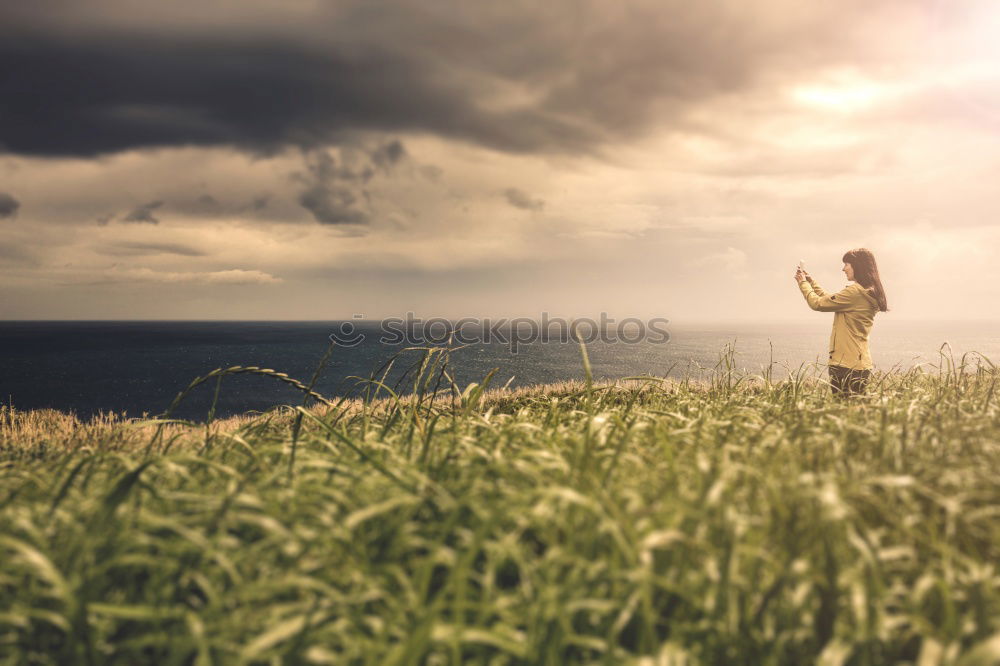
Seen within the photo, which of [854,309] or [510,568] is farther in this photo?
[854,309]

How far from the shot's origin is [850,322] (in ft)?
36.2

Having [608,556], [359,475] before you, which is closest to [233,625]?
[359,475]

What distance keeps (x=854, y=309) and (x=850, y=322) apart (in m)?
0.33

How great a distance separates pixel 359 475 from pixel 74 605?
43.9 inches

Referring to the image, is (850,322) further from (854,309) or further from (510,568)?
(510,568)

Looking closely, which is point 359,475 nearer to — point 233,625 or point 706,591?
point 233,625

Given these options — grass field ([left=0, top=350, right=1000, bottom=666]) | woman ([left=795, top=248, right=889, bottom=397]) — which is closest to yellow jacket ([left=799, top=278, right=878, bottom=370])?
woman ([left=795, top=248, right=889, bottom=397])

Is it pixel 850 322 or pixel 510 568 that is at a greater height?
pixel 850 322

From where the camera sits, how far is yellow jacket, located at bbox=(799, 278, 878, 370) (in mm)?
10938

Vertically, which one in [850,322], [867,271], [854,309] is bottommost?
[850,322]

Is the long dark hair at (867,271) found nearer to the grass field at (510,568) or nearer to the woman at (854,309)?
the woman at (854,309)

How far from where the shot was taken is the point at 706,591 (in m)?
1.97

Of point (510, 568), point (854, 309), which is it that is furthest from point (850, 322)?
point (510, 568)

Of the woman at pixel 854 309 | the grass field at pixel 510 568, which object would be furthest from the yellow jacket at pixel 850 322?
the grass field at pixel 510 568
